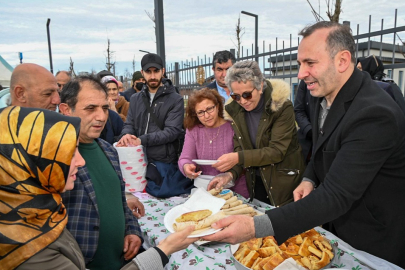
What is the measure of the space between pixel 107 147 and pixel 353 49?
1809 millimetres

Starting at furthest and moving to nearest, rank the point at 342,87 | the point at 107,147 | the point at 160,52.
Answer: the point at 160,52, the point at 107,147, the point at 342,87

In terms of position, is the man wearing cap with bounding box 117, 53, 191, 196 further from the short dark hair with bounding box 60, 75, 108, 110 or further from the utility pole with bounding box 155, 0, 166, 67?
the utility pole with bounding box 155, 0, 166, 67

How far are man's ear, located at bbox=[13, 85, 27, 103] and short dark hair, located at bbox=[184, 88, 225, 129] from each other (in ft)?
4.85

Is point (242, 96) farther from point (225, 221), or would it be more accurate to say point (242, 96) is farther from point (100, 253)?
point (100, 253)

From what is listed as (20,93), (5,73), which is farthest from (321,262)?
(5,73)

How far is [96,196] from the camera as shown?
1.83 metres

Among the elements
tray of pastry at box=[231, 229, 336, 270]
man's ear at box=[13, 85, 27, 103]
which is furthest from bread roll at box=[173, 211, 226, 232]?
man's ear at box=[13, 85, 27, 103]

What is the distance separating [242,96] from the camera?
2.61 metres

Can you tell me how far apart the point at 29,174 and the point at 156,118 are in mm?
2586

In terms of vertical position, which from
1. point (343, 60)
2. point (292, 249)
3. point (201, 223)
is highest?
point (343, 60)

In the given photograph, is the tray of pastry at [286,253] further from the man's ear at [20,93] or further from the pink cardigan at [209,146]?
the man's ear at [20,93]

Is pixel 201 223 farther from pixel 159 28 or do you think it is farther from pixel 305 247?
pixel 159 28

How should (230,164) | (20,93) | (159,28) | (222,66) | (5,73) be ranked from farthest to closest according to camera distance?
1. (5,73)
2. (159,28)
3. (222,66)
4. (230,164)
5. (20,93)

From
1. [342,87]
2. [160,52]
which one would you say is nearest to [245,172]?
[342,87]
